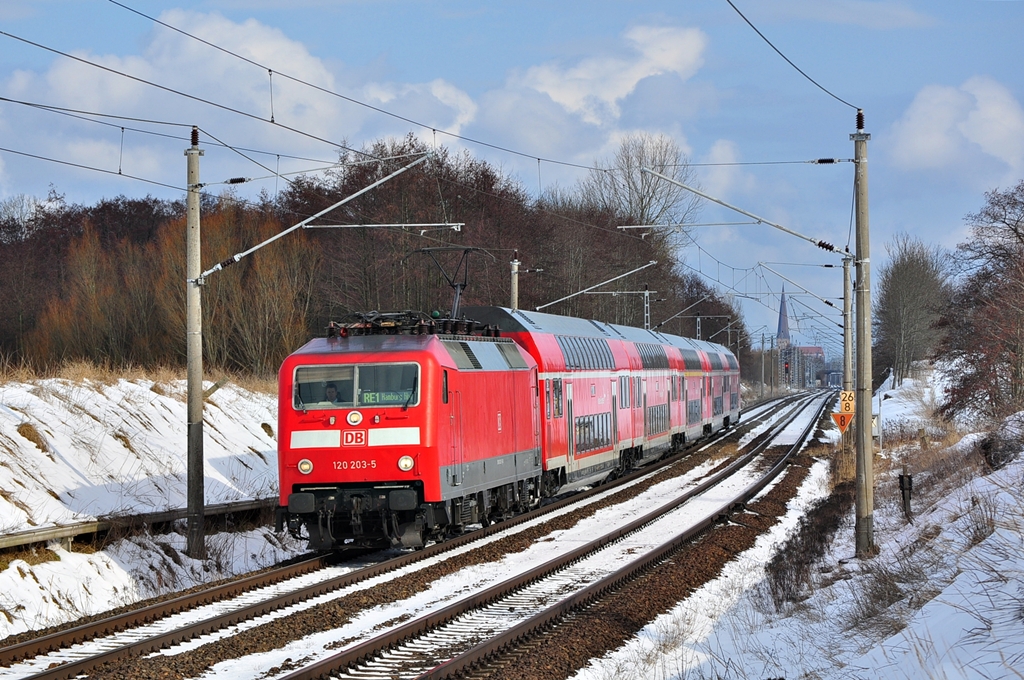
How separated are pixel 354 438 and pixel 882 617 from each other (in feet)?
24.5

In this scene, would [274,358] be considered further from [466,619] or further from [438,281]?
[466,619]

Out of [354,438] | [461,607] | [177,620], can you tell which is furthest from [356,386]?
[177,620]

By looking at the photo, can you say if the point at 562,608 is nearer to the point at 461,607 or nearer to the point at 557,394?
the point at 461,607

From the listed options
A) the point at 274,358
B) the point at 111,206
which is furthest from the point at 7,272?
the point at 274,358

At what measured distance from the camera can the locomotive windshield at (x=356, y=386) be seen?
50.6ft

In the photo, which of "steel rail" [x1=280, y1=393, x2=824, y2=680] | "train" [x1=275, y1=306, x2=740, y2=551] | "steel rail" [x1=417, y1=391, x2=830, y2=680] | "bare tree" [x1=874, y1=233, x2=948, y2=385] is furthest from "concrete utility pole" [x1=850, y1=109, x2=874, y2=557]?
"bare tree" [x1=874, y1=233, x2=948, y2=385]

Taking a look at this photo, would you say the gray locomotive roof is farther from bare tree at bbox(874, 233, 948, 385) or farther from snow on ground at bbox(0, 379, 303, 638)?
bare tree at bbox(874, 233, 948, 385)

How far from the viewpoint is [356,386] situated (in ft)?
51.0

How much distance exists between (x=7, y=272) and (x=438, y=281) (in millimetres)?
24213

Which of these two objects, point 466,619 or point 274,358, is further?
point 274,358

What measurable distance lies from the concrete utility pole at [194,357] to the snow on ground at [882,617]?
24.1 feet

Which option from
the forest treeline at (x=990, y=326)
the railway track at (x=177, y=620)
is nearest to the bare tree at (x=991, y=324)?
the forest treeline at (x=990, y=326)

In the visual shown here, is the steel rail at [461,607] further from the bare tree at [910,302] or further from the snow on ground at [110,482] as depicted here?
the bare tree at [910,302]

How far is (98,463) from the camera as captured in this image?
19.0m
